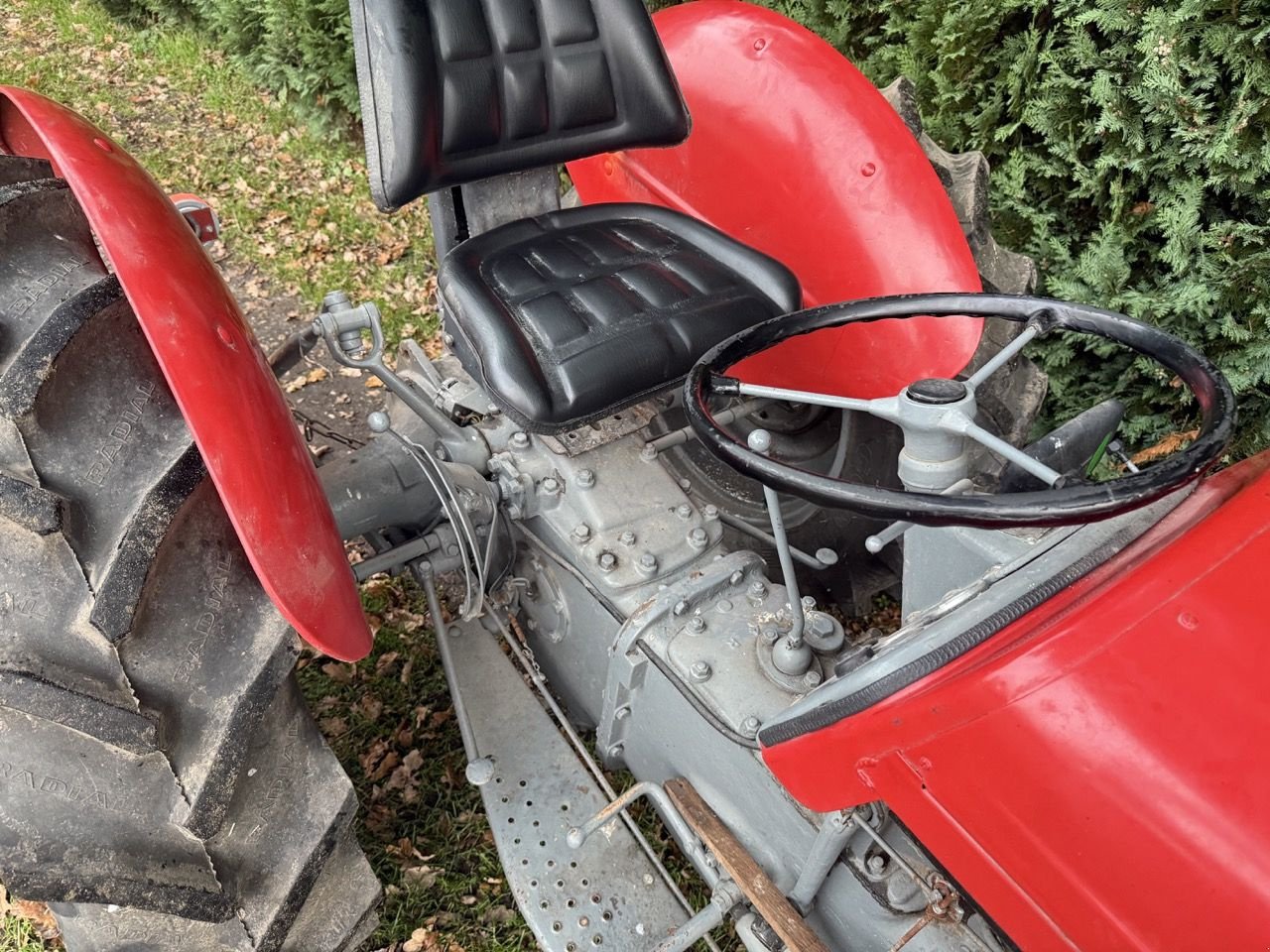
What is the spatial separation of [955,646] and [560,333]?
918 mm

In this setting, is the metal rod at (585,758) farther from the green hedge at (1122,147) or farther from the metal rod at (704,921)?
the green hedge at (1122,147)

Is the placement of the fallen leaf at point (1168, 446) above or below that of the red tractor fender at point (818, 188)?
below

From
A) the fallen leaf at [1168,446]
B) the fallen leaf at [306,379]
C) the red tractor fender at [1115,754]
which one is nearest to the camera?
the red tractor fender at [1115,754]

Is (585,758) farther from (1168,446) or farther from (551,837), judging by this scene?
(1168,446)

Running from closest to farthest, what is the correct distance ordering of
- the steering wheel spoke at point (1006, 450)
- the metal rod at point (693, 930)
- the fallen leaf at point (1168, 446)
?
1. the steering wheel spoke at point (1006, 450)
2. the metal rod at point (693, 930)
3. the fallen leaf at point (1168, 446)

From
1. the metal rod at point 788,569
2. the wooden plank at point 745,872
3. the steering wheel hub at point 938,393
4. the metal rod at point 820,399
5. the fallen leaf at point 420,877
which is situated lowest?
the fallen leaf at point 420,877

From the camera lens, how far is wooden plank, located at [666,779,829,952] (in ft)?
4.06

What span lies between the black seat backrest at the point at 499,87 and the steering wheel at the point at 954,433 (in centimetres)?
76

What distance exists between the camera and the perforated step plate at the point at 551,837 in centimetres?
153

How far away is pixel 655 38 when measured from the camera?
1.87 meters

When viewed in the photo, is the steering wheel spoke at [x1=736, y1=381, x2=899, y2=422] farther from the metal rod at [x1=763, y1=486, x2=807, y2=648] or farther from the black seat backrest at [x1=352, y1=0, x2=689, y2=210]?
the black seat backrest at [x1=352, y1=0, x2=689, y2=210]

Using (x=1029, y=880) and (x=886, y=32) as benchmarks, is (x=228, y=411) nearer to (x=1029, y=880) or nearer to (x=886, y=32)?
(x=1029, y=880)

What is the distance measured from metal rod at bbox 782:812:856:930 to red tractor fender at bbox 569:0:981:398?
2.64 ft

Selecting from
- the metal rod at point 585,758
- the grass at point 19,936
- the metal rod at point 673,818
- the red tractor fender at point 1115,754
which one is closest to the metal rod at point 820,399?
the red tractor fender at point 1115,754
